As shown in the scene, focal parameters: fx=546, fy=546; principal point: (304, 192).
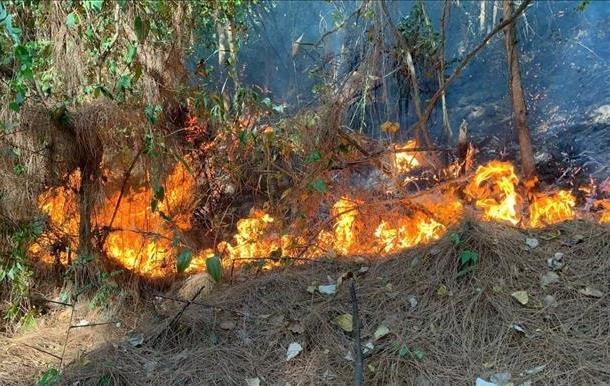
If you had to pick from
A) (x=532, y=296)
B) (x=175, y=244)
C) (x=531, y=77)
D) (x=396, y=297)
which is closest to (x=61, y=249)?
(x=175, y=244)

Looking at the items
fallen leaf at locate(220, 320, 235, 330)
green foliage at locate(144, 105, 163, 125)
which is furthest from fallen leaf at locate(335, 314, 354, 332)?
green foliage at locate(144, 105, 163, 125)

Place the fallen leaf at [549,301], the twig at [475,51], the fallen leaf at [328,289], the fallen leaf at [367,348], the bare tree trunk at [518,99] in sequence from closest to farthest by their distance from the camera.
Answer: the fallen leaf at [367,348] < the fallen leaf at [549,301] < the fallen leaf at [328,289] < the twig at [475,51] < the bare tree trunk at [518,99]

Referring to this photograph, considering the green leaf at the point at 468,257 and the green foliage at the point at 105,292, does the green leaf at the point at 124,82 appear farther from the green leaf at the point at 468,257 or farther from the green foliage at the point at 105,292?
the green leaf at the point at 468,257

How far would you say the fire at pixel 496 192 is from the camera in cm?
419

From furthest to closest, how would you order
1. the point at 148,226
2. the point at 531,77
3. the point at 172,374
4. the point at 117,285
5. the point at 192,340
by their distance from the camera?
the point at 531,77 → the point at 148,226 → the point at 117,285 → the point at 192,340 → the point at 172,374

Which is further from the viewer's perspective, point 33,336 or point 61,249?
point 61,249

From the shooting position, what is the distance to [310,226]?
4.41 metres

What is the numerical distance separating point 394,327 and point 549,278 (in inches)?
37.0

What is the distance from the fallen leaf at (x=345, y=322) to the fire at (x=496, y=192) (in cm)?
161

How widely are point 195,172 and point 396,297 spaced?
7.34 ft

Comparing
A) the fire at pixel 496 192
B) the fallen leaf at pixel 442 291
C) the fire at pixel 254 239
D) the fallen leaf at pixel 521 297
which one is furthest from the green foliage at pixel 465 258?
the fire at pixel 254 239

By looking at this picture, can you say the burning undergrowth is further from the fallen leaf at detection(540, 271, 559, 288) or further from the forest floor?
the fallen leaf at detection(540, 271, 559, 288)

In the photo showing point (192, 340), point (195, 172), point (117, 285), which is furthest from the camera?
point (195, 172)

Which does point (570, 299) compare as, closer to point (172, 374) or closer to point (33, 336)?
point (172, 374)
